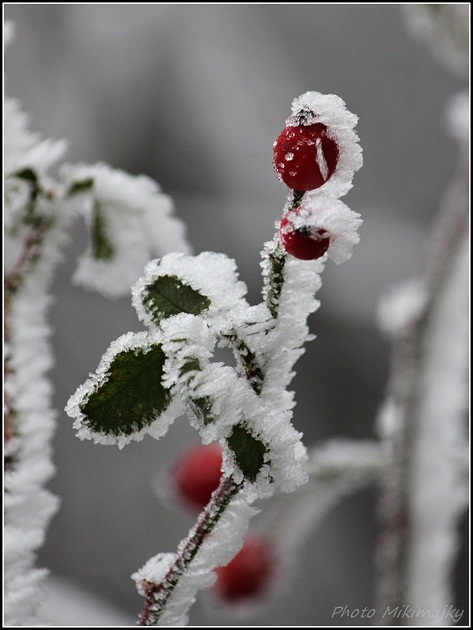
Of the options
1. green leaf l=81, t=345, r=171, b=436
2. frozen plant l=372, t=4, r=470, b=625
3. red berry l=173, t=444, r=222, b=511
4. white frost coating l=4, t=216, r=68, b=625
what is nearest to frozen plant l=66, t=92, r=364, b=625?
green leaf l=81, t=345, r=171, b=436

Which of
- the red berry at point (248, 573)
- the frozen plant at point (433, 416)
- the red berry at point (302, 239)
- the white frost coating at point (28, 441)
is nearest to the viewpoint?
the red berry at point (302, 239)

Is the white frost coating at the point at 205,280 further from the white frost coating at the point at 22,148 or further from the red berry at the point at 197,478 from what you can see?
the red berry at the point at 197,478

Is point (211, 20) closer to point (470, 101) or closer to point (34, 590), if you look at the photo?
point (470, 101)

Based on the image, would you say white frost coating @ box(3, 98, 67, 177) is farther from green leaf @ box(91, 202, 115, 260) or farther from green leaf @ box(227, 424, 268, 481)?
green leaf @ box(227, 424, 268, 481)

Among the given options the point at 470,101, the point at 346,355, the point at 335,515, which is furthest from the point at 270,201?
the point at 470,101

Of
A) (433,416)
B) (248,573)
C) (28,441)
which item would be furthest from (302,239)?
(248,573)

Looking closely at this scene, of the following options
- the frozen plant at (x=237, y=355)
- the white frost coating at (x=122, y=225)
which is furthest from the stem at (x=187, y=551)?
the white frost coating at (x=122, y=225)

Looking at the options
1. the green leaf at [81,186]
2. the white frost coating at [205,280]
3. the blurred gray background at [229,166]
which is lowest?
the white frost coating at [205,280]
